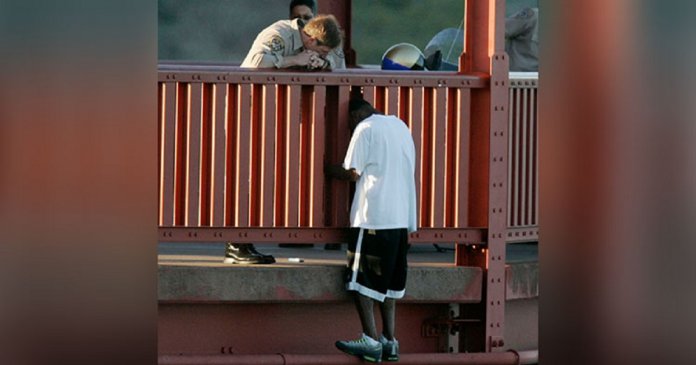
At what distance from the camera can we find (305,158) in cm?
989

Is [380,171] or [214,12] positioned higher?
[214,12]

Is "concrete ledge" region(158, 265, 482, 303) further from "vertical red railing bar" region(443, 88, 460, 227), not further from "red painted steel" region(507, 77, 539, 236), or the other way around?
"red painted steel" region(507, 77, 539, 236)

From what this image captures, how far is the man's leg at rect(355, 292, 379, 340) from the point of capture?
31.1 feet

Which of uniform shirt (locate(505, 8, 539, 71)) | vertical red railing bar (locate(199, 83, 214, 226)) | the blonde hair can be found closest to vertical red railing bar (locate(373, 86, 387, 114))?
the blonde hair

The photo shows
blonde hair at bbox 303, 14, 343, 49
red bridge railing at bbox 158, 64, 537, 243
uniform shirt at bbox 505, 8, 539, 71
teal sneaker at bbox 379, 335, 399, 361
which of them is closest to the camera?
teal sneaker at bbox 379, 335, 399, 361

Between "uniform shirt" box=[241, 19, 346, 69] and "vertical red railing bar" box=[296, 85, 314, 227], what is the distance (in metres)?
0.26

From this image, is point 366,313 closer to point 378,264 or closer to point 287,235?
point 378,264

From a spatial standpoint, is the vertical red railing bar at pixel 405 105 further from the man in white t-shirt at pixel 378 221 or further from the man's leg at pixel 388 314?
the man's leg at pixel 388 314

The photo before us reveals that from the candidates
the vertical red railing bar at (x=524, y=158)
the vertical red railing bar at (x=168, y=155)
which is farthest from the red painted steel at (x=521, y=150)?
the vertical red railing bar at (x=168, y=155)

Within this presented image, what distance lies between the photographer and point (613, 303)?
1.99m

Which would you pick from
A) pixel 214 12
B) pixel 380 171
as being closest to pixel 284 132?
pixel 380 171

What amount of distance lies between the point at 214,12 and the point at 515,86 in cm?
3009

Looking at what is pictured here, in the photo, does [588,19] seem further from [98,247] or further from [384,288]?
[384,288]

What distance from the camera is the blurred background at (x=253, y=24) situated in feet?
123
